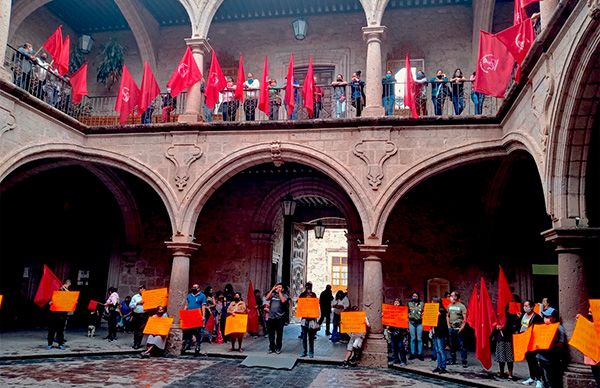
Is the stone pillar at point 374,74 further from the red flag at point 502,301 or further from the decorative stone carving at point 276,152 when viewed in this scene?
the red flag at point 502,301

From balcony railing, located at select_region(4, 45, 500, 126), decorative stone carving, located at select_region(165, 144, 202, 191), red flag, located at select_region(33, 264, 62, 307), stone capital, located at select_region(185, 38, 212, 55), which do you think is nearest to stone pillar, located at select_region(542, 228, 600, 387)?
balcony railing, located at select_region(4, 45, 500, 126)

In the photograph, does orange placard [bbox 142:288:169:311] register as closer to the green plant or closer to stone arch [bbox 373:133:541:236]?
stone arch [bbox 373:133:541:236]

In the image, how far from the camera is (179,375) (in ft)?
27.2

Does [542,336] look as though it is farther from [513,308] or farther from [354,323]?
[354,323]

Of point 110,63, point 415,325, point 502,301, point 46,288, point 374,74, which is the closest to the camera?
point 502,301

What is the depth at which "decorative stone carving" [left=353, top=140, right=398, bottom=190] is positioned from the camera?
34.8ft

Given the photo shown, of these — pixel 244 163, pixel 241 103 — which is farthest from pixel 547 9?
pixel 241 103

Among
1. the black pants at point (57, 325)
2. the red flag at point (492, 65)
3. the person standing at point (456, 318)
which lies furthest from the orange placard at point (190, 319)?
the red flag at point (492, 65)

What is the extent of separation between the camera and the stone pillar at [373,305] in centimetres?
995

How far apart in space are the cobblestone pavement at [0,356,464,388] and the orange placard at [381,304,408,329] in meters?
0.90

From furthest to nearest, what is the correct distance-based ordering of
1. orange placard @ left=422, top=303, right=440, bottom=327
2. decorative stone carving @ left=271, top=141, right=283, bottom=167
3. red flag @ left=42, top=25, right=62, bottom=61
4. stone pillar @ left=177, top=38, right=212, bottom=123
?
stone pillar @ left=177, top=38, right=212, bottom=123, red flag @ left=42, top=25, right=62, bottom=61, decorative stone carving @ left=271, top=141, right=283, bottom=167, orange placard @ left=422, top=303, right=440, bottom=327

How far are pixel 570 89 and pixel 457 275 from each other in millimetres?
6751

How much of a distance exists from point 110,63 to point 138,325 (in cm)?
761

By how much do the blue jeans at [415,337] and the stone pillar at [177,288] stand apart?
485 cm
